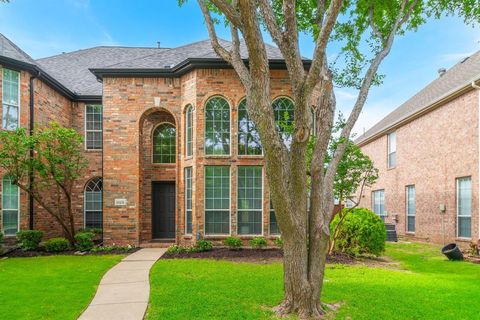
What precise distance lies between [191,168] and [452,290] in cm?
777

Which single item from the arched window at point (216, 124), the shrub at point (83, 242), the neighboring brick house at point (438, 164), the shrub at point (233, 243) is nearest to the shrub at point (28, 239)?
the shrub at point (83, 242)

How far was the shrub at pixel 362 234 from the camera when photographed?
9930 millimetres

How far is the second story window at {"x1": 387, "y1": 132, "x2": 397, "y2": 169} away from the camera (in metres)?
18.0

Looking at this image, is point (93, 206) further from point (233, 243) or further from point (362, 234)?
point (362, 234)

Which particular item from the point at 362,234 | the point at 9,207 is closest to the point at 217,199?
the point at 362,234

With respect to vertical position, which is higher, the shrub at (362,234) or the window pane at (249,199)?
the window pane at (249,199)

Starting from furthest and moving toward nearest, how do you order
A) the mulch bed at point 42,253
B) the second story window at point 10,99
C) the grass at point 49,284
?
1. the second story window at point 10,99
2. the mulch bed at point 42,253
3. the grass at point 49,284

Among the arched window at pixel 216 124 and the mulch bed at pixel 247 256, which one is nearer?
the mulch bed at pixel 247 256

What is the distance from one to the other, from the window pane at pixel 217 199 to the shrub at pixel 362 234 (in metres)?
3.57

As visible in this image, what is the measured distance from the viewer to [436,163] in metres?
14.0

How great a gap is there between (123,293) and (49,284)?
1.73 meters

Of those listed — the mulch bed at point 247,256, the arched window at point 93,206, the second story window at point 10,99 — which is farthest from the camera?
the arched window at point 93,206

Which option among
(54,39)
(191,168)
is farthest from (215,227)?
(54,39)

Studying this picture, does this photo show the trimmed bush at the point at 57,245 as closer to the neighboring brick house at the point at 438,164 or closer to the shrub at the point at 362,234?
the shrub at the point at 362,234
